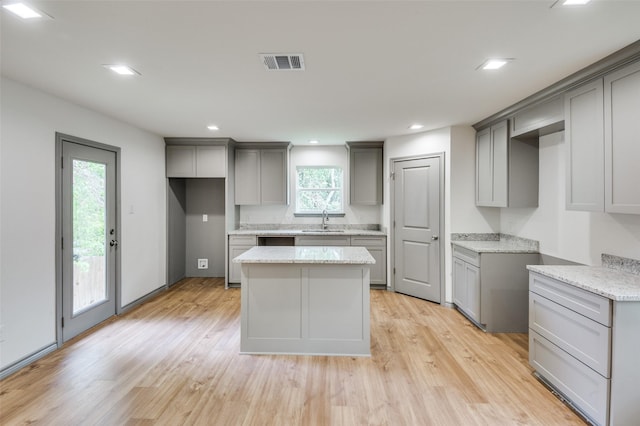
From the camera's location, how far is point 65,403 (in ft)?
6.89

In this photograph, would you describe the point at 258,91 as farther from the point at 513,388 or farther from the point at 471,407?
the point at 513,388

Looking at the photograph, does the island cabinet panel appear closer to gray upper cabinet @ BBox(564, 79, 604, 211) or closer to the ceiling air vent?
the ceiling air vent

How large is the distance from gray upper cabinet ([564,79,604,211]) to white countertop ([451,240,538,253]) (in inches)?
34.8

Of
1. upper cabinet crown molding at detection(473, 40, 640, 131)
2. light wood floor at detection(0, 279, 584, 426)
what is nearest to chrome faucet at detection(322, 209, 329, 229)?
light wood floor at detection(0, 279, 584, 426)

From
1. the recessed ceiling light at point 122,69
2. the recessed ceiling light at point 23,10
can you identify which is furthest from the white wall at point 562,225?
the recessed ceiling light at point 23,10

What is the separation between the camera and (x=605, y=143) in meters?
2.16

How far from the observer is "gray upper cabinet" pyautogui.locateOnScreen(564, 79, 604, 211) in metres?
2.21

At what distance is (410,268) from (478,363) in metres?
1.93

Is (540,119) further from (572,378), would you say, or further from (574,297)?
(572,378)

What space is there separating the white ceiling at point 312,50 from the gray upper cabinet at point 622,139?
0.79ft

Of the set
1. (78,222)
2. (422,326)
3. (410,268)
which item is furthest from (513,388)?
(78,222)

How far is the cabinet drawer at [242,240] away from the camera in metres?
4.88

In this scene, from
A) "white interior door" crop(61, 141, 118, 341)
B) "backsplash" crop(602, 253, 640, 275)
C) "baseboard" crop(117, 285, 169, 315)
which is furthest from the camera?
"baseboard" crop(117, 285, 169, 315)

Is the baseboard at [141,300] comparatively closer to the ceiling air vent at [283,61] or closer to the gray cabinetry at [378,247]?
the gray cabinetry at [378,247]
